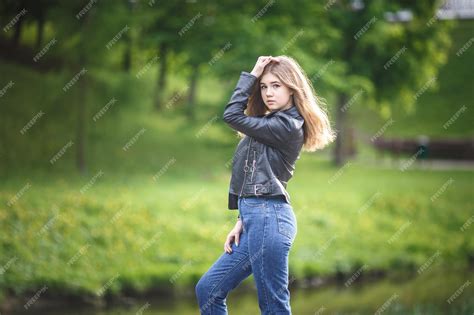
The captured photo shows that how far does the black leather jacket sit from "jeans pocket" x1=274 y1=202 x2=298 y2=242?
7 cm

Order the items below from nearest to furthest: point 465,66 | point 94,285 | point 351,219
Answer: point 94,285, point 351,219, point 465,66

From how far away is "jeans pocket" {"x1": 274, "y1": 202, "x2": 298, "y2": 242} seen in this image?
464cm

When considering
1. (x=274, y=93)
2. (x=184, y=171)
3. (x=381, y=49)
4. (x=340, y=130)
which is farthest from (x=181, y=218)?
(x=274, y=93)

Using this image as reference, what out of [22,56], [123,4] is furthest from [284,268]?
[22,56]

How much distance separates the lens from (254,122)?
471 centimetres

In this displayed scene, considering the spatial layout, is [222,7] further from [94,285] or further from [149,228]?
[94,285]

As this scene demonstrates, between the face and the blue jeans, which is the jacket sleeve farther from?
the blue jeans

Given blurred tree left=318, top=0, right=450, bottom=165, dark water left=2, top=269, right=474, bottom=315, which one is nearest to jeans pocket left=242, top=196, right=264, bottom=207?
dark water left=2, top=269, right=474, bottom=315

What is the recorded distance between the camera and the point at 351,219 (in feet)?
59.4

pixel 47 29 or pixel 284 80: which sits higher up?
pixel 47 29

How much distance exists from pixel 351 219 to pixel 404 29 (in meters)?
9.36

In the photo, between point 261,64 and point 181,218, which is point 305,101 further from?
point 181,218

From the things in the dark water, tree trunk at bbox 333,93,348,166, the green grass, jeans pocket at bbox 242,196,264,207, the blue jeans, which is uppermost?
tree trunk at bbox 333,93,348,166

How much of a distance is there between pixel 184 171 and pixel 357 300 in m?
7.89
